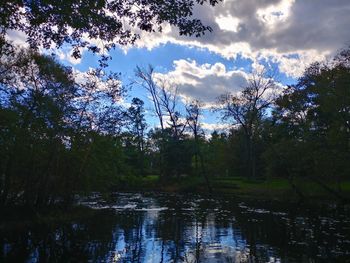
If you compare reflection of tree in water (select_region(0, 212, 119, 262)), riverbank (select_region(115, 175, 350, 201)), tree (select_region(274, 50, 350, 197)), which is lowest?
reflection of tree in water (select_region(0, 212, 119, 262))

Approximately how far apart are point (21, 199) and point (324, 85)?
29.3 metres

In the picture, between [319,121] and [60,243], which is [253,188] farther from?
[60,243]

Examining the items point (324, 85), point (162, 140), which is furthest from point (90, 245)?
point (162, 140)

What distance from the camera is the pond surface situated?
1672 cm

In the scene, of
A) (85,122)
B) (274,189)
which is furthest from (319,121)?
A: (85,122)

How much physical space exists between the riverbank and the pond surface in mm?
12546

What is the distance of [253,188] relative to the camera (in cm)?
5647

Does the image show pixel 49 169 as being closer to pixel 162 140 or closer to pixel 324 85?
pixel 324 85

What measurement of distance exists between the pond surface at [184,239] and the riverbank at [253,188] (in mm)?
12546

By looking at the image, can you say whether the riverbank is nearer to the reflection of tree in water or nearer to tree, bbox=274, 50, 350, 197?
tree, bbox=274, 50, 350, 197

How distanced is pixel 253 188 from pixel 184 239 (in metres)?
36.9

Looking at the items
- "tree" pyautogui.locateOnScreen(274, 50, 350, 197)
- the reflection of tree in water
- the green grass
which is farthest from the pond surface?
the green grass

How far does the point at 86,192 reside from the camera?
31.2m

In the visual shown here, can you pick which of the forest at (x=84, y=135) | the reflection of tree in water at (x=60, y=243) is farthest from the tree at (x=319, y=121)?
the reflection of tree in water at (x=60, y=243)
